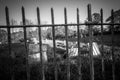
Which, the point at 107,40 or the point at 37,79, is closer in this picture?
the point at 37,79

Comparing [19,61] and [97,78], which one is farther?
[19,61]

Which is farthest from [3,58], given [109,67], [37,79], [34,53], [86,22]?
[109,67]

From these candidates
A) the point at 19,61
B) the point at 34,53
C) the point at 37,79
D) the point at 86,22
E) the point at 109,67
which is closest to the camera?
the point at 86,22

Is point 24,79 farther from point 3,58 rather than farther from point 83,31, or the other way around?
point 83,31

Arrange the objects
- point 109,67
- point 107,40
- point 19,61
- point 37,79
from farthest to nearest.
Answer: point 107,40
point 19,61
point 109,67
point 37,79

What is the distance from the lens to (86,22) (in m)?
2.51

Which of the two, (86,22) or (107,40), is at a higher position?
(86,22)

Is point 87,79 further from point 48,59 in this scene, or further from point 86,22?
point 48,59

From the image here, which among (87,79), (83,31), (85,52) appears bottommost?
(87,79)

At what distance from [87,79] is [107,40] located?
1182cm

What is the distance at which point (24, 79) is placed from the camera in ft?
10.8

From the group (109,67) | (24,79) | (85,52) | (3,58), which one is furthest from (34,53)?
(109,67)

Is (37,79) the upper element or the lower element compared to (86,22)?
lower

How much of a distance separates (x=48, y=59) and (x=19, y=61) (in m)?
1.71
